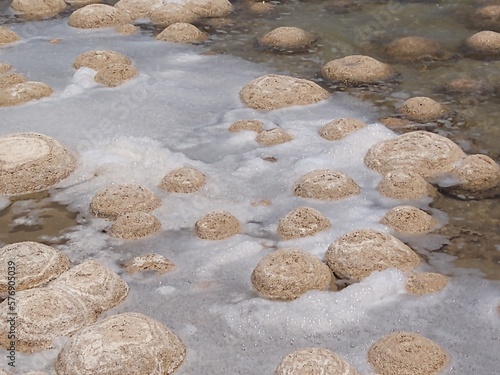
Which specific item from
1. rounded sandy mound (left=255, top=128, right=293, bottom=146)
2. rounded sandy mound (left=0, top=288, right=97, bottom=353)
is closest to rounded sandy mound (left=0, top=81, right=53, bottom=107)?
rounded sandy mound (left=255, top=128, right=293, bottom=146)

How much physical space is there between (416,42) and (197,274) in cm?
586

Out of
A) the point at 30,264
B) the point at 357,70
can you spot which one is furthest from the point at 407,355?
the point at 357,70

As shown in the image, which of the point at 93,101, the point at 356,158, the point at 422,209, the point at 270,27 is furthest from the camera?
the point at 270,27

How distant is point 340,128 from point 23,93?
4.06 m

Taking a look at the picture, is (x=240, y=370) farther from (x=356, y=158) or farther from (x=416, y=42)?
(x=416, y=42)

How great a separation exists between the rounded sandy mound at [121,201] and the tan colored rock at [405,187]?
2.16 m

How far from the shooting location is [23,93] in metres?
8.79

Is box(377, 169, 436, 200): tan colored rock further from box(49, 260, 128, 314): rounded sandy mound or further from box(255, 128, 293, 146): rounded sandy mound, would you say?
box(49, 260, 128, 314): rounded sandy mound

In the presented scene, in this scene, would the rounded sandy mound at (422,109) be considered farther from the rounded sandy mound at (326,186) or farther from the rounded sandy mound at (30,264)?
the rounded sandy mound at (30,264)

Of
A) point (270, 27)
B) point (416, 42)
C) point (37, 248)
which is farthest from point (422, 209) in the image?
point (270, 27)

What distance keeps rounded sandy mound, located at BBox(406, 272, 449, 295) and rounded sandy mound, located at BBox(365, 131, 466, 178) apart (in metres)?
1.73

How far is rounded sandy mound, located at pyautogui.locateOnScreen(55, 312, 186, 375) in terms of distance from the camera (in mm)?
4387

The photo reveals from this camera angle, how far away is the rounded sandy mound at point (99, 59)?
9750 millimetres

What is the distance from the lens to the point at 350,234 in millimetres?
5629
